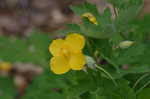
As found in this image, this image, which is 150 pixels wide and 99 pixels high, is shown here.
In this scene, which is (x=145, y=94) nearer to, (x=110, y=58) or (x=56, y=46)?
(x=110, y=58)

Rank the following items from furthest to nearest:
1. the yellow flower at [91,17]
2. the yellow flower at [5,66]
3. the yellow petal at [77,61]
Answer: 1. the yellow flower at [5,66]
2. the yellow flower at [91,17]
3. the yellow petal at [77,61]

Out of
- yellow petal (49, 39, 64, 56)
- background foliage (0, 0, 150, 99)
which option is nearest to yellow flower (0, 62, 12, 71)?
background foliage (0, 0, 150, 99)

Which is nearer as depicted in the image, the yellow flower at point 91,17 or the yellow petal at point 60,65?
the yellow petal at point 60,65

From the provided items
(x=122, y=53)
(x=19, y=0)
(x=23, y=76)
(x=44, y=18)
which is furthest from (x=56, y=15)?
(x=122, y=53)

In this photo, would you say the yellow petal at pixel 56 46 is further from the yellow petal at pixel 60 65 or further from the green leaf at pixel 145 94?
the green leaf at pixel 145 94

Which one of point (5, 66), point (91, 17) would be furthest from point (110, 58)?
point (5, 66)

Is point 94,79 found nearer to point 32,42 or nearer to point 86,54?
point 86,54

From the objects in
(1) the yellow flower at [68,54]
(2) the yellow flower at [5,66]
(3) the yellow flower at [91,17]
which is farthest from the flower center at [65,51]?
(2) the yellow flower at [5,66]
